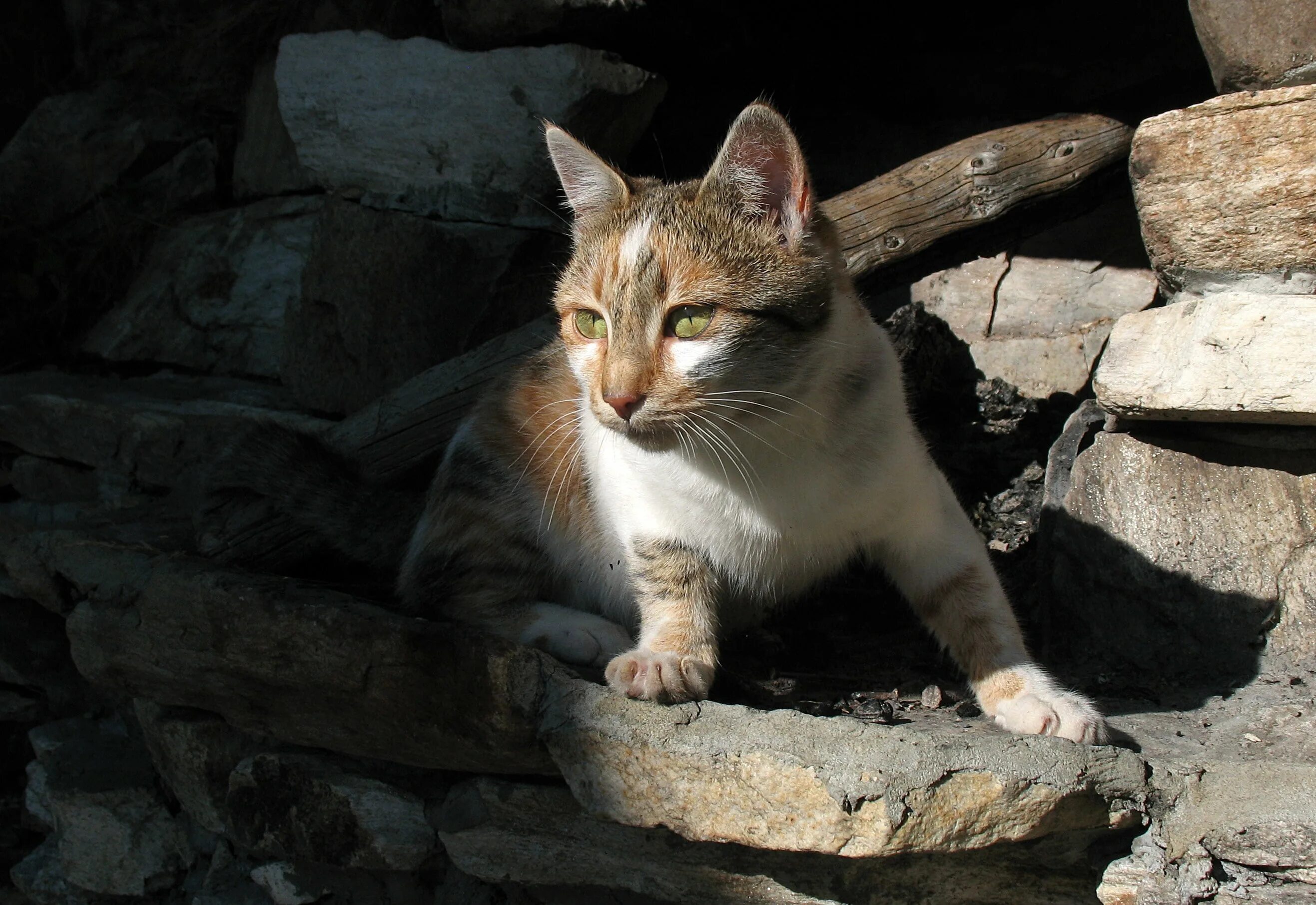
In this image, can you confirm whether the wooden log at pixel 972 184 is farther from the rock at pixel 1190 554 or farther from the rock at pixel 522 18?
the rock at pixel 522 18

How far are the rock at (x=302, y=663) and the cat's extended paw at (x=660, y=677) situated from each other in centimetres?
21

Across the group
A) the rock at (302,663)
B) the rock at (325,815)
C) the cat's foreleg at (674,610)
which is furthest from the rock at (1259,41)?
the rock at (325,815)

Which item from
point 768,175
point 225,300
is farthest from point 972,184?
point 225,300

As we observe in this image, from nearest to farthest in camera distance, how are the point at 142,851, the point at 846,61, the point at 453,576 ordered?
1. the point at 453,576
2. the point at 142,851
3. the point at 846,61

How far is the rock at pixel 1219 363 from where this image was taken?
2.56 m

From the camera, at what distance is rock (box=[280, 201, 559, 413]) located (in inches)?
159

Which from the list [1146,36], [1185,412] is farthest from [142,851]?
[1146,36]

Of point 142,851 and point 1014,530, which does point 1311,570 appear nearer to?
point 1014,530

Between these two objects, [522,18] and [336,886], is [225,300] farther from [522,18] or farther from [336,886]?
[336,886]

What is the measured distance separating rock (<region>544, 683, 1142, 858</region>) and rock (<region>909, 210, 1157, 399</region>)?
2.24 meters

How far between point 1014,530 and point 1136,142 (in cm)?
144

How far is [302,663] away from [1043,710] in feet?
5.96

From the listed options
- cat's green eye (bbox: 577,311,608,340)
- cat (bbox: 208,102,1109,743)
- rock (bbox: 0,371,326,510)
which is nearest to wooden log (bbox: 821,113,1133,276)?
cat (bbox: 208,102,1109,743)

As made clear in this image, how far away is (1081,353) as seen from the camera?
4184 millimetres
